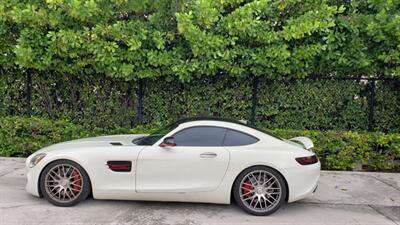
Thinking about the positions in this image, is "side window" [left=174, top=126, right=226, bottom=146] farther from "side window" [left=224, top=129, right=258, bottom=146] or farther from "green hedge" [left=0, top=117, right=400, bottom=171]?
"green hedge" [left=0, top=117, right=400, bottom=171]

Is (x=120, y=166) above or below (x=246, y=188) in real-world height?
above

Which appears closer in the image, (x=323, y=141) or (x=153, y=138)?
(x=153, y=138)

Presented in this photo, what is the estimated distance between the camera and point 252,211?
4.82 m

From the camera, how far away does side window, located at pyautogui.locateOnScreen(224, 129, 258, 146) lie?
197 inches

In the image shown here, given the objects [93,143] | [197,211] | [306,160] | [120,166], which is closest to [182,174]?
[197,211]

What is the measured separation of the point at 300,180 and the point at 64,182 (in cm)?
314

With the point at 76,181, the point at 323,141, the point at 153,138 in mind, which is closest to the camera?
the point at 76,181

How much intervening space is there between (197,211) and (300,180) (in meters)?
1.42

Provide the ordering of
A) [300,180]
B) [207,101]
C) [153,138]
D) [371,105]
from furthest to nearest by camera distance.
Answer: [207,101], [371,105], [153,138], [300,180]

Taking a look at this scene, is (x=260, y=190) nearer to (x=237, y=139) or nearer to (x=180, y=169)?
(x=237, y=139)

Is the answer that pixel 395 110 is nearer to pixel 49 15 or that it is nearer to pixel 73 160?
pixel 73 160

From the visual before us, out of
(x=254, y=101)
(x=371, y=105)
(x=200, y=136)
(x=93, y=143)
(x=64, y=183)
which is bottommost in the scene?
(x=64, y=183)

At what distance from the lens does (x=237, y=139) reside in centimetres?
503

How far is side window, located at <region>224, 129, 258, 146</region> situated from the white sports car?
0.03 meters
